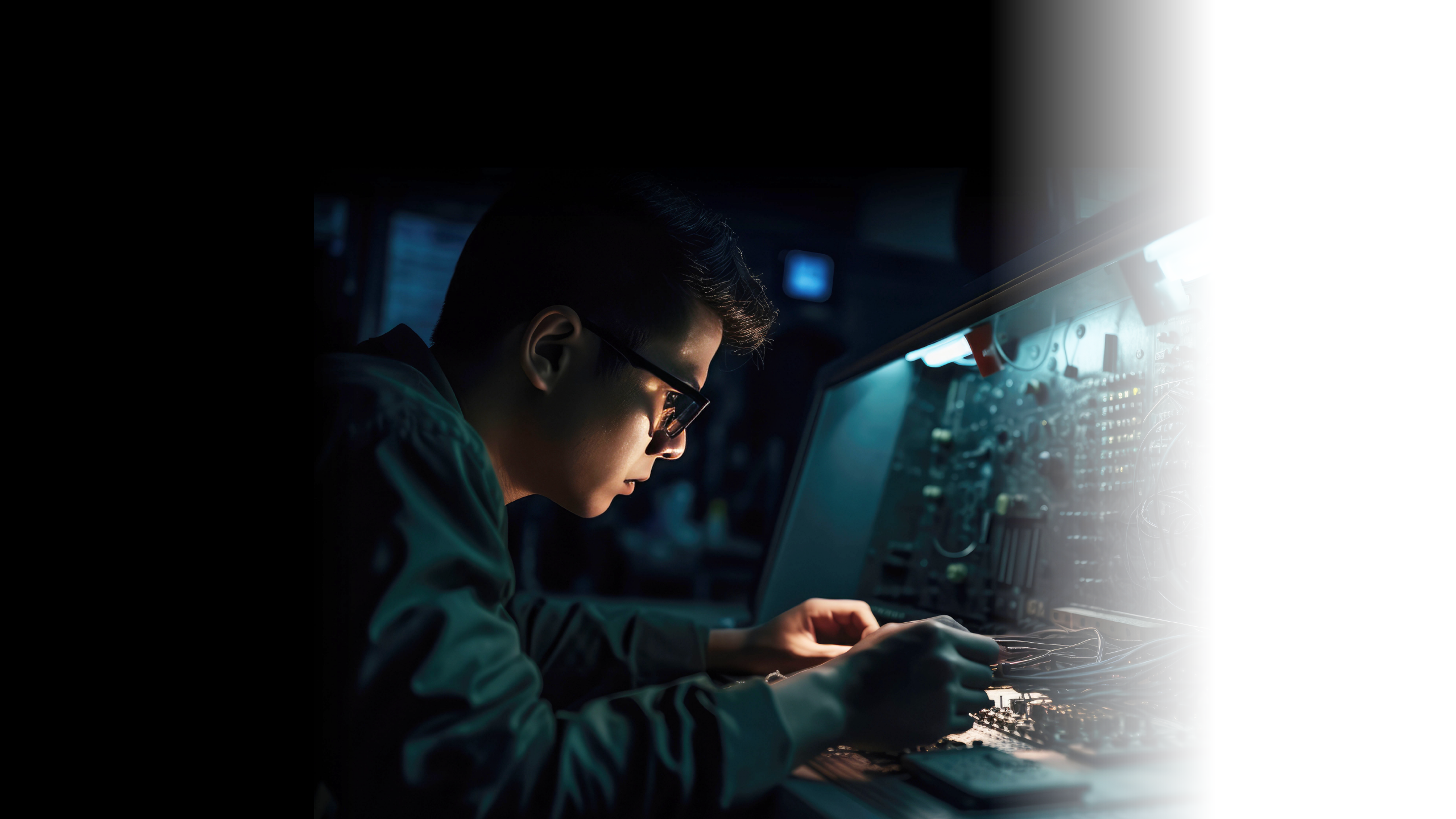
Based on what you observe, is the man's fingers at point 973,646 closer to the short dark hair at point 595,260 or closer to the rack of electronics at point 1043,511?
the rack of electronics at point 1043,511

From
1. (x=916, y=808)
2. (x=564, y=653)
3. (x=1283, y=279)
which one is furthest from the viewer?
(x=564, y=653)

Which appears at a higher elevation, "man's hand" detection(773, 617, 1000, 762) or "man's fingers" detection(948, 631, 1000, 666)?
"man's fingers" detection(948, 631, 1000, 666)

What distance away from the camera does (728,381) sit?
3004mm

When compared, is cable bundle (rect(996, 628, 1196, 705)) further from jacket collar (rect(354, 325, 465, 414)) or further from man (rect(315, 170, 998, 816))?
jacket collar (rect(354, 325, 465, 414))

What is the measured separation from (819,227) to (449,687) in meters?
1.84

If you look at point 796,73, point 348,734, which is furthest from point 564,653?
point 796,73

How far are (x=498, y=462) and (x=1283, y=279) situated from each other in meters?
0.86

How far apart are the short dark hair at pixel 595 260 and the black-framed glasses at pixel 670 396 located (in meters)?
0.01

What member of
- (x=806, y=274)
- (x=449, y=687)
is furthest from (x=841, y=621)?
(x=806, y=274)

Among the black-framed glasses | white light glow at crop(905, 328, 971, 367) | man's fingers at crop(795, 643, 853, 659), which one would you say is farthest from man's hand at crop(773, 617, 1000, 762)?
white light glow at crop(905, 328, 971, 367)

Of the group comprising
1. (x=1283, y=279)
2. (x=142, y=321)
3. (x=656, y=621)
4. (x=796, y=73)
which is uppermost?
(x=796, y=73)

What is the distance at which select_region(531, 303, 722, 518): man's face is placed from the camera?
0.87 meters

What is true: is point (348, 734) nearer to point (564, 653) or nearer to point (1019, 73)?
point (564, 653)

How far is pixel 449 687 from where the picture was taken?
0.52m
